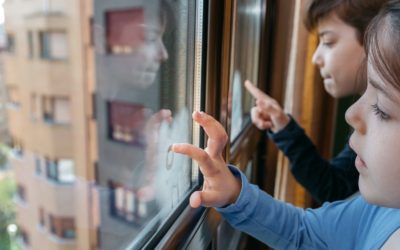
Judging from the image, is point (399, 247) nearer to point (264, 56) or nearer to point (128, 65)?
point (128, 65)

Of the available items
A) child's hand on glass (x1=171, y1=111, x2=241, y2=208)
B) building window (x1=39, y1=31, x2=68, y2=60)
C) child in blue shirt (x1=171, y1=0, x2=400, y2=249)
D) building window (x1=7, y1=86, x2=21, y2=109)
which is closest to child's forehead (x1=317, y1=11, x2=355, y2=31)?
child in blue shirt (x1=171, y1=0, x2=400, y2=249)

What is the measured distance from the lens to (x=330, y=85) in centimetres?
106

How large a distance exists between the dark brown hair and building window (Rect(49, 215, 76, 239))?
502mm

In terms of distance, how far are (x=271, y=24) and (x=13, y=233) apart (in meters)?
1.20

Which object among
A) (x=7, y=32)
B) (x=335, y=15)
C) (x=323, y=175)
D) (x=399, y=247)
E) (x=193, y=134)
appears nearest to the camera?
(x=7, y=32)

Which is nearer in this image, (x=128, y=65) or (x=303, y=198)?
(x=128, y=65)

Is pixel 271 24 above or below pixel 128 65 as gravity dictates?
above

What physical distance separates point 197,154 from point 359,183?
0.89 feet

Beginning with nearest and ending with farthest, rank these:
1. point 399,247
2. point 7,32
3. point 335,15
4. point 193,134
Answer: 1. point 7,32
2. point 399,247
3. point 193,134
4. point 335,15

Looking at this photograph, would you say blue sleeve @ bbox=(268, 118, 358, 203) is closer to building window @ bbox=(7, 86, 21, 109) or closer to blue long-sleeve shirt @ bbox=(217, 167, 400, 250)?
blue long-sleeve shirt @ bbox=(217, 167, 400, 250)

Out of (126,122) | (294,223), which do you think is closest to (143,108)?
(126,122)

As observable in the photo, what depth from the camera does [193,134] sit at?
0.70m

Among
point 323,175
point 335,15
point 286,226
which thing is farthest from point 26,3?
point 323,175

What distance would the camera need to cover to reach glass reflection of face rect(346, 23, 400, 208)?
513 mm
